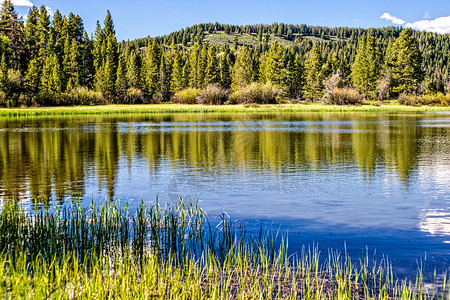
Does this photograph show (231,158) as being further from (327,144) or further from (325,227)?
(325,227)

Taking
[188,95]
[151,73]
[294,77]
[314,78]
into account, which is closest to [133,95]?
[151,73]

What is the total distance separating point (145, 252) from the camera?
9703mm

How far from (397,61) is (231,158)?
8845cm

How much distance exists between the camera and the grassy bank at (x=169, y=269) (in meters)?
7.24

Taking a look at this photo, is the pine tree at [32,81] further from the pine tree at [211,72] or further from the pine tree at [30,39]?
the pine tree at [211,72]

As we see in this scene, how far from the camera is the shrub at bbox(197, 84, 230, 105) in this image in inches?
4097

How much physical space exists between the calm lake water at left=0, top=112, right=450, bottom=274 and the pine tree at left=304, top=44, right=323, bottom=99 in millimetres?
71976

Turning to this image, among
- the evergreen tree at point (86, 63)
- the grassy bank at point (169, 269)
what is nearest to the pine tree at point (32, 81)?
the evergreen tree at point (86, 63)

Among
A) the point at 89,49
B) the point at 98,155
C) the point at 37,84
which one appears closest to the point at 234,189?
the point at 98,155

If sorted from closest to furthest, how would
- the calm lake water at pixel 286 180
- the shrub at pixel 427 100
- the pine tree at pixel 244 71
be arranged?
the calm lake water at pixel 286 180, the shrub at pixel 427 100, the pine tree at pixel 244 71

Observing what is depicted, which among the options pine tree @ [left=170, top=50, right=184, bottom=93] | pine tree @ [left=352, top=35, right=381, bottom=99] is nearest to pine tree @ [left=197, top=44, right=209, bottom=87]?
pine tree @ [left=170, top=50, right=184, bottom=93]

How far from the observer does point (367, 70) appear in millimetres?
105500

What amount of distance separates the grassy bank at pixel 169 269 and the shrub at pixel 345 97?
288 feet

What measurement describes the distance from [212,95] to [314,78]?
2573cm
